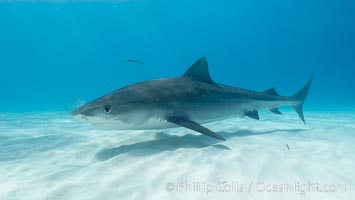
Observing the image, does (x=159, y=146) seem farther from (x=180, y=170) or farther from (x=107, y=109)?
(x=180, y=170)

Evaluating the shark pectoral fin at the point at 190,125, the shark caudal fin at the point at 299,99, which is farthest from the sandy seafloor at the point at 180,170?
the shark caudal fin at the point at 299,99

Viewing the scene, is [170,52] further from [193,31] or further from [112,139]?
[112,139]

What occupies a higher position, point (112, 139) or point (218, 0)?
point (218, 0)

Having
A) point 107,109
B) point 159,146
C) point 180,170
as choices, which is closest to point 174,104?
point 159,146

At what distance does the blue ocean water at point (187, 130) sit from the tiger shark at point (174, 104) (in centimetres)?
48

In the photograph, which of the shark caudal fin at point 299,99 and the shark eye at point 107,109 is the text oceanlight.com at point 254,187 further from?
the shark caudal fin at point 299,99

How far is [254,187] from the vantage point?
8.88 feet

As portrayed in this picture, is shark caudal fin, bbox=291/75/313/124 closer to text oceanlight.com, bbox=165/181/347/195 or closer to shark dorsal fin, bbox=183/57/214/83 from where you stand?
shark dorsal fin, bbox=183/57/214/83

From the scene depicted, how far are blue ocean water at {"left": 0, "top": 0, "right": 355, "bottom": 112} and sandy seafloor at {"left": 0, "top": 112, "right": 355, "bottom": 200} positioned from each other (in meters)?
43.4

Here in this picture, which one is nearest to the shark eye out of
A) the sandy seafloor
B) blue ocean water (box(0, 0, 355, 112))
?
the sandy seafloor

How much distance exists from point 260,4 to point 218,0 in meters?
10.6

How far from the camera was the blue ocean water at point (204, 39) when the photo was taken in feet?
218

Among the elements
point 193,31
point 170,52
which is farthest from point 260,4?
point 170,52

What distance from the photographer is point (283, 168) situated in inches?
132
